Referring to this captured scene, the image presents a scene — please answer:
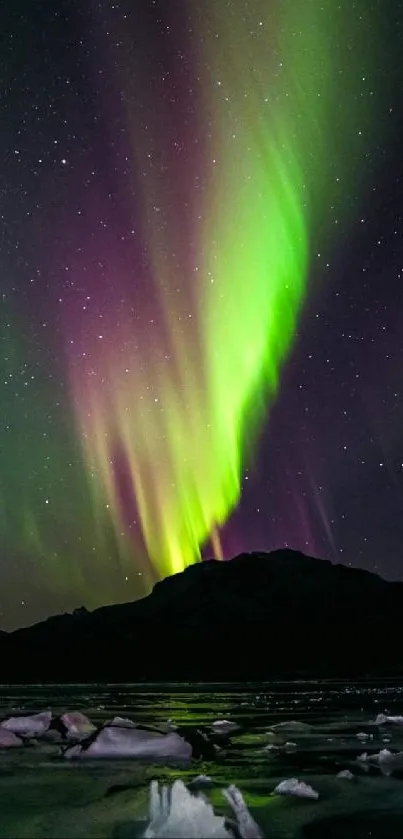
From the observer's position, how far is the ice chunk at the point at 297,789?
15.3 metres

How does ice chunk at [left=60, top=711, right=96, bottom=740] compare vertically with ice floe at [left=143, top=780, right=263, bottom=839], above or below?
above

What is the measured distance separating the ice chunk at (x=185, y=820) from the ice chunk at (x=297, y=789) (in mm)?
4621

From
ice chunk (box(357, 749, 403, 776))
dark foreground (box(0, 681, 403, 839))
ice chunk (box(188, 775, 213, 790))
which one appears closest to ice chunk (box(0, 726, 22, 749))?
dark foreground (box(0, 681, 403, 839))

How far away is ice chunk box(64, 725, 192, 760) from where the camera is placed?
71.1 feet

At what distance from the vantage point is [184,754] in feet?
70.0

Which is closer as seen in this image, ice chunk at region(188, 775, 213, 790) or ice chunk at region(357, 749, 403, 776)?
ice chunk at region(188, 775, 213, 790)

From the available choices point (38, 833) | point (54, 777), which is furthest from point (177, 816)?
point (54, 777)

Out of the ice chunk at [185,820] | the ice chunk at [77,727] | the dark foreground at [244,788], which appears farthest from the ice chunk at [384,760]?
the ice chunk at [77,727]

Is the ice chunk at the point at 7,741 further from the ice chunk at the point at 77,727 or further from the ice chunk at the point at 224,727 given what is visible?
the ice chunk at the point at 224,727

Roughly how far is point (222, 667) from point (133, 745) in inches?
7107

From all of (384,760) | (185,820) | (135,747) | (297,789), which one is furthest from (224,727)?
(185,820)

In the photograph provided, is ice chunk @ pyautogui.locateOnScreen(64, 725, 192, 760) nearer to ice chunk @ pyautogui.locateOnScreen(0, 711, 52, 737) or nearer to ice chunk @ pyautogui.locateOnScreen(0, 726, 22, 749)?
ice chunk @ pyautogui.locateOnScreen(0, 726, 22, 749)

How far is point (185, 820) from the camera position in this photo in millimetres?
10961

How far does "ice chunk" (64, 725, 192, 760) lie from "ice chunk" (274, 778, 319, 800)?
6141 millimetres
